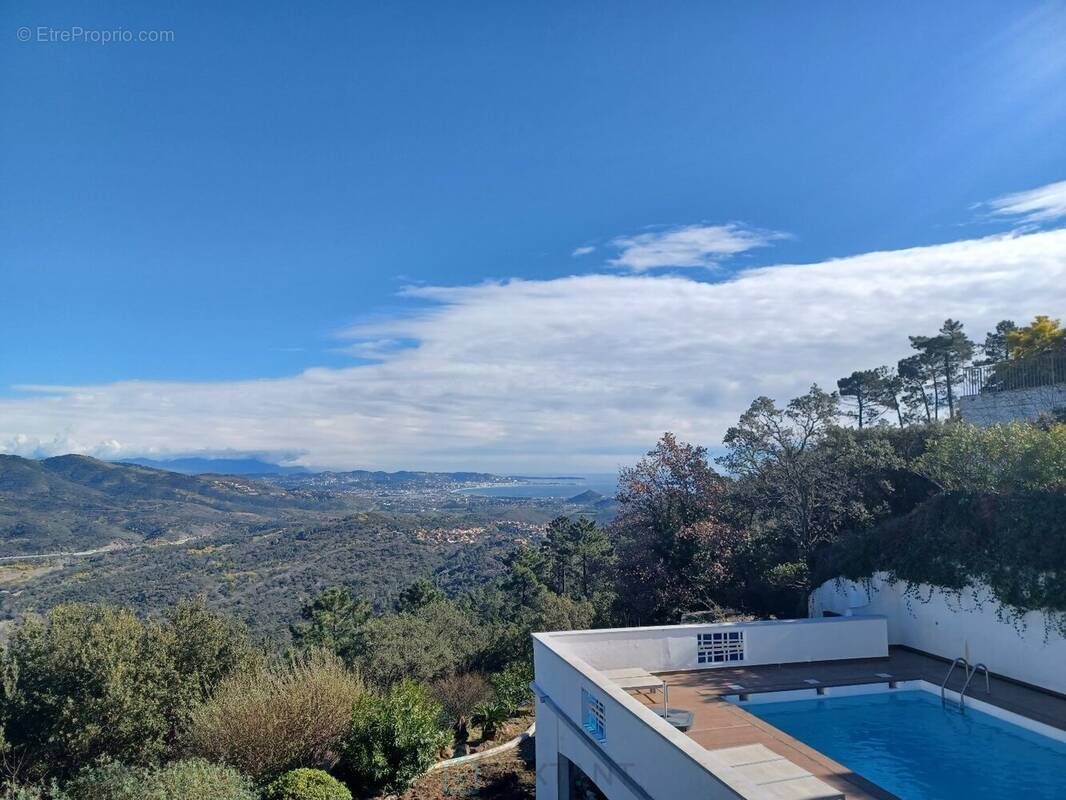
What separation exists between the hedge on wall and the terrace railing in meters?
8.65

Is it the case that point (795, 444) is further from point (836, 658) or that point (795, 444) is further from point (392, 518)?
point (392, 518)

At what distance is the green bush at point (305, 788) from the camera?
8.18 meters

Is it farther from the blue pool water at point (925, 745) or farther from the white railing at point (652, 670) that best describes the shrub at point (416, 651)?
the blue pool water at point (925, 745)

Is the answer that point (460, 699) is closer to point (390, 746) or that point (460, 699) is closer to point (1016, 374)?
point (390, 746)

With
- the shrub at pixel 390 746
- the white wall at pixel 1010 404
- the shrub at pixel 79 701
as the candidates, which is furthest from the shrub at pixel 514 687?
the white wall at pixel 1010 404

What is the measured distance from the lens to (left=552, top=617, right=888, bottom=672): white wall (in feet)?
30.3

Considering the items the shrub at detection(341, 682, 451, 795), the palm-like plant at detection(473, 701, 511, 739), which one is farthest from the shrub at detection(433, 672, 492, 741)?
the shrub at detection(341, 682, 451, 795)

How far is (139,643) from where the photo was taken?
1184 cm

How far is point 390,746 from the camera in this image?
930 centimetres

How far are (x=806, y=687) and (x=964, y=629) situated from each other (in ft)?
9.72

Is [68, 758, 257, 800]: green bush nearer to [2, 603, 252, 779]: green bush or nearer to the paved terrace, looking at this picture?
[2, 603, 252, 779]: green bush

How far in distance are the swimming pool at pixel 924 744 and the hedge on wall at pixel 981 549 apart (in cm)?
171

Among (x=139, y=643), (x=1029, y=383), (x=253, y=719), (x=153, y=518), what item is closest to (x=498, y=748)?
(x=253, y=719)

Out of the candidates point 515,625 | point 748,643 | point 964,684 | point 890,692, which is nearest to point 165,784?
point 748,643
